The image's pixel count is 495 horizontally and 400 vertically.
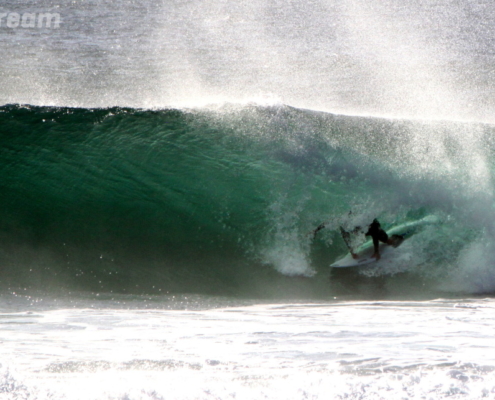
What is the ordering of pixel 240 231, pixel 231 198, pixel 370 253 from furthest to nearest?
1. pixel 231 198
2. pixel 240 231
3. pixel 370 253

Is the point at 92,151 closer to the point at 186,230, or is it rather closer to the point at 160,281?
the point at 186,230

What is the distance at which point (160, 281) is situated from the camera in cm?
547

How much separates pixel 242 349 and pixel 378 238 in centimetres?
233

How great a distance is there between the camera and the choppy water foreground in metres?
3.22

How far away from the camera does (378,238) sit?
18.9 feet

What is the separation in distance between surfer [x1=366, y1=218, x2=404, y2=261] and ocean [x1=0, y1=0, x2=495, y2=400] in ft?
0.30

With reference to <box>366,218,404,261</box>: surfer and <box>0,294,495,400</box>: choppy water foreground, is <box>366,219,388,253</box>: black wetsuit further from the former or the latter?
<box>0,294,495,400</box>: choppy water foreground

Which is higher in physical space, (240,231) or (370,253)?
(240,231)

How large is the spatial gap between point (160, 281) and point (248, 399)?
8.12ft

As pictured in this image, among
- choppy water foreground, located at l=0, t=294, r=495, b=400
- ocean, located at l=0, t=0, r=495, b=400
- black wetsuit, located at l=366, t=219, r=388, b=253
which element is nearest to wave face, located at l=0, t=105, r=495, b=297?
ocean, located at l=0, t=0, r=495, b=400

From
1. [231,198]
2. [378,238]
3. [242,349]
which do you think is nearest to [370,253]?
[378,238]

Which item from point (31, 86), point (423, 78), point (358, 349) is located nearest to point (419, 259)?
point (358, 349)

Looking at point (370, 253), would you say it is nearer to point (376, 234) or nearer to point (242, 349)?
point (376, 234)

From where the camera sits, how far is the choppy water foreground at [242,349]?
322 cm
